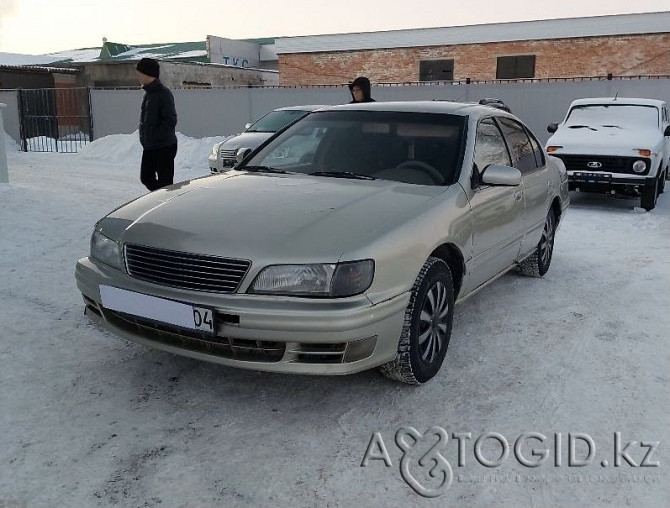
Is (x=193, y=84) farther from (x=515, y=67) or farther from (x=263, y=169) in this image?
(x=263, y=169)

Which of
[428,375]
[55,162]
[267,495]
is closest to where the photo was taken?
[267,495]

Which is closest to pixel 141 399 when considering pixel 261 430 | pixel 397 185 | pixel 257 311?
pixel 261 430

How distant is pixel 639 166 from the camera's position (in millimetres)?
8805

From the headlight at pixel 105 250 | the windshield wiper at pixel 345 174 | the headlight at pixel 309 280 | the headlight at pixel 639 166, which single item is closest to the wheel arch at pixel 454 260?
the windshield wiper at pixel 345 174

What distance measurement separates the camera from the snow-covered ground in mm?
2439

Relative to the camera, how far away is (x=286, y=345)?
2740 mm

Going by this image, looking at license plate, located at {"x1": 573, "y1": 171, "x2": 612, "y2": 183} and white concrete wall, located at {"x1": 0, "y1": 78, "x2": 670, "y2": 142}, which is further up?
white concrete wall, located at {"x1": 0, "y1": 78, "x2": 670, "y2": 142}

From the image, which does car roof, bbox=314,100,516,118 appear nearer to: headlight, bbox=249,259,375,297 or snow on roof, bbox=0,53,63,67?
headlight, bbox=249,259,375,297

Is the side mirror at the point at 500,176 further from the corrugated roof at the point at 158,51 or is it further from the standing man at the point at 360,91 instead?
the corrugated roof at the point at 158,51

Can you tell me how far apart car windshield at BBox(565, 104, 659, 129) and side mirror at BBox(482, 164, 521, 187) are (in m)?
6.96

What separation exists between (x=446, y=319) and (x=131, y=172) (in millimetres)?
11175

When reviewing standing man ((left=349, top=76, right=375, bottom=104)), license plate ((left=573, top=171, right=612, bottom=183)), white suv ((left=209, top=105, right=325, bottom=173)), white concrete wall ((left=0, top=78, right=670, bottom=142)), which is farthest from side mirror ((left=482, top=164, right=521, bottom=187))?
white concrete wall ((left=0, top=78, right=670, bottom=142))

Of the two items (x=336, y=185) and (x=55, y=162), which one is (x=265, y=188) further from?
(x=55, y=162)

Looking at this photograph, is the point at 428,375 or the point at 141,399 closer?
the point at 141,399
